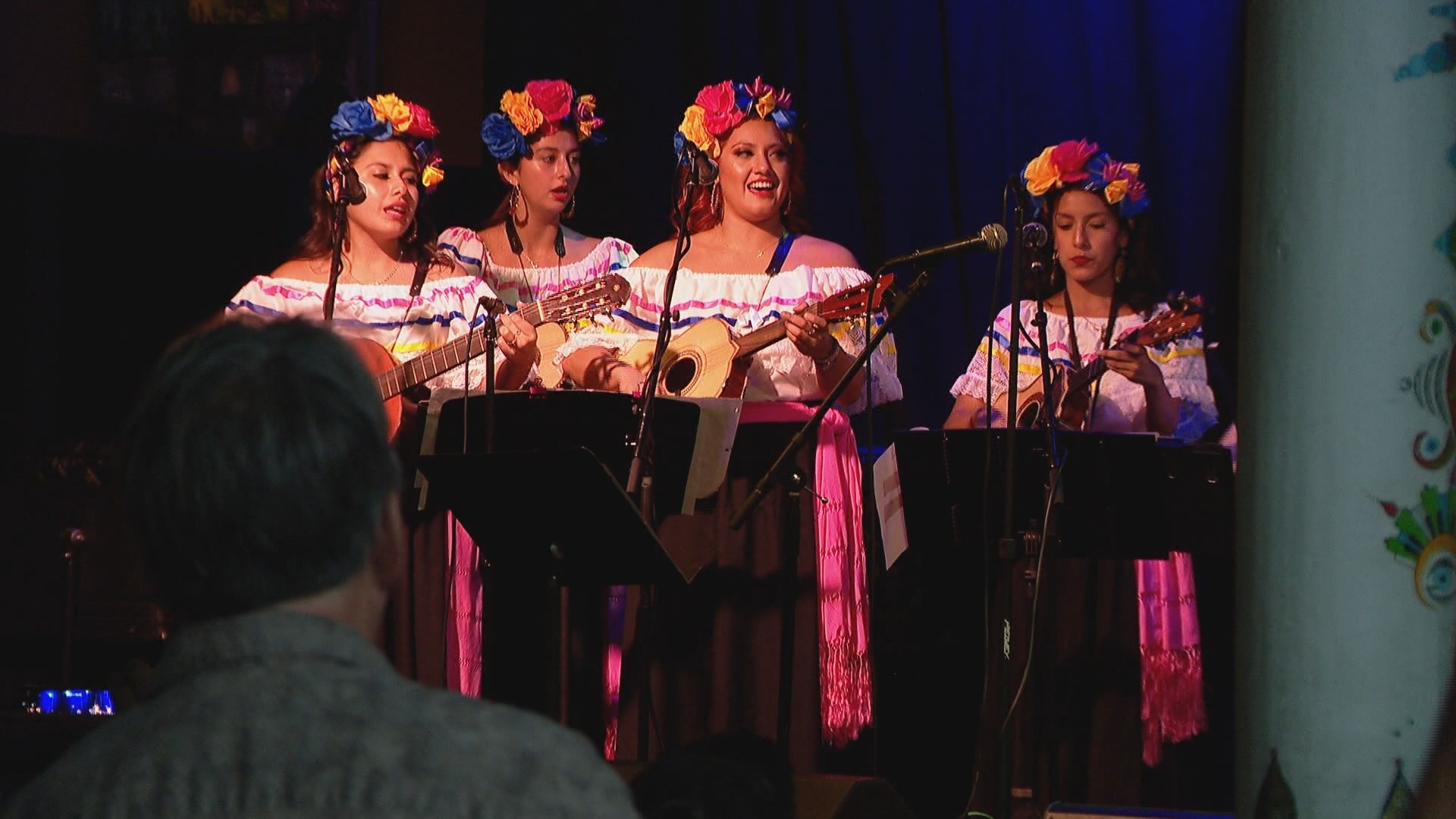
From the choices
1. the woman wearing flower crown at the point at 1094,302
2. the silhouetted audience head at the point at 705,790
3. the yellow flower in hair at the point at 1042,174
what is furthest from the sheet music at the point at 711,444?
the silhouetted audience head at the point at 705,790

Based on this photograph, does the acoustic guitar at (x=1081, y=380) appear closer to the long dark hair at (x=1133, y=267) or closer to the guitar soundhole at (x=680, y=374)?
the long dark hair at (x=1133, y=267)

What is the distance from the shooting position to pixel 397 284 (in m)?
5.33

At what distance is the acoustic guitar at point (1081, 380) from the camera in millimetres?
4832

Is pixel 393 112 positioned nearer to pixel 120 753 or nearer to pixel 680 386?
pixel 680 386

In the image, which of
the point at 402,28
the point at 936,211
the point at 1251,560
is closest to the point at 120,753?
the point at 1251,560

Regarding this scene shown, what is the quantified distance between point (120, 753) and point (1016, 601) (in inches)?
149

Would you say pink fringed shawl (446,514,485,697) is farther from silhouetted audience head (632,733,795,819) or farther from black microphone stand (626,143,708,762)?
silhouetted audience head (632,733,795,819)

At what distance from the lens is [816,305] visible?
15.2 feet

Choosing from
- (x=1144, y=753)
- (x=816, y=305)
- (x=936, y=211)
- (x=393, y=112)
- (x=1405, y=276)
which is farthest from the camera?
(x=936, y=211)

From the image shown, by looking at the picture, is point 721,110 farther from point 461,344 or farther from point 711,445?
point 711,445

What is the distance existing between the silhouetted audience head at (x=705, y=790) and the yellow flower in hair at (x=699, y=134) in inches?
137

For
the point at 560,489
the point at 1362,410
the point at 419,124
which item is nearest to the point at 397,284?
the point at 419,124

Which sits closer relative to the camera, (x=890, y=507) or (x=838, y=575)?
(x=890, y=507)

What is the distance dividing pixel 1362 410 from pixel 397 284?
380 centimetres
